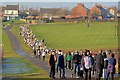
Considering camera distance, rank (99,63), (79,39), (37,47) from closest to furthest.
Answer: (99,63)
(37,47)
(79,39)

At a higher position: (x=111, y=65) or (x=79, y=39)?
(x=111, y=65)

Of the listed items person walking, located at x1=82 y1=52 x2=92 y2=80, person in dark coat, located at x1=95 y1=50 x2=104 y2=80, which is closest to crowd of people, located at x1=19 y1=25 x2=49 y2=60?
person walking, located at x1=82 y1=52 x2=92 y2=80

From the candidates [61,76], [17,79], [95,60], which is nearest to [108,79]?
[95,60]

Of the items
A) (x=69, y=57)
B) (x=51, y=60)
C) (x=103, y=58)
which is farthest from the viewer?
(x=69, y=57)

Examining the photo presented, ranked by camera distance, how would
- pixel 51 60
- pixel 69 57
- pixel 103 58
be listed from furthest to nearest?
1. pixel 69 57
2. pixel 51 60
3. pixel 103 58

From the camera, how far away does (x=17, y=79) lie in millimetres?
20734

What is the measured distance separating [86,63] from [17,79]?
11.2 feet

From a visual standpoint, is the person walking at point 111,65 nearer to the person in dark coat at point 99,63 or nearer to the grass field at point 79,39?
the person in dark coat at point 99,63

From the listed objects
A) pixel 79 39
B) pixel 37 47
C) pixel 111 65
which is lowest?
pixel 79 39

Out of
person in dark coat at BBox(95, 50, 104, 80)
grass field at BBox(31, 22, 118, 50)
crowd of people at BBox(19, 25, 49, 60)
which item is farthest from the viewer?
grass field at BBox(31, 22, 118, 50)

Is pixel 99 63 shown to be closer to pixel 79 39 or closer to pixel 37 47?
pixel 37 47

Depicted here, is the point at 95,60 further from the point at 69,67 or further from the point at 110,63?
the point at 69,67

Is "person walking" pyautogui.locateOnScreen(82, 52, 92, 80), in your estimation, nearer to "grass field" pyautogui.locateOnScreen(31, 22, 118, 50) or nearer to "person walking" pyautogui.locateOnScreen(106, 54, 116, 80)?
"person walking" pyautogui.locateOnScreen(106, 54, 116, 80)

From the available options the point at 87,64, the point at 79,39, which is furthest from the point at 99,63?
the point at 79,39
